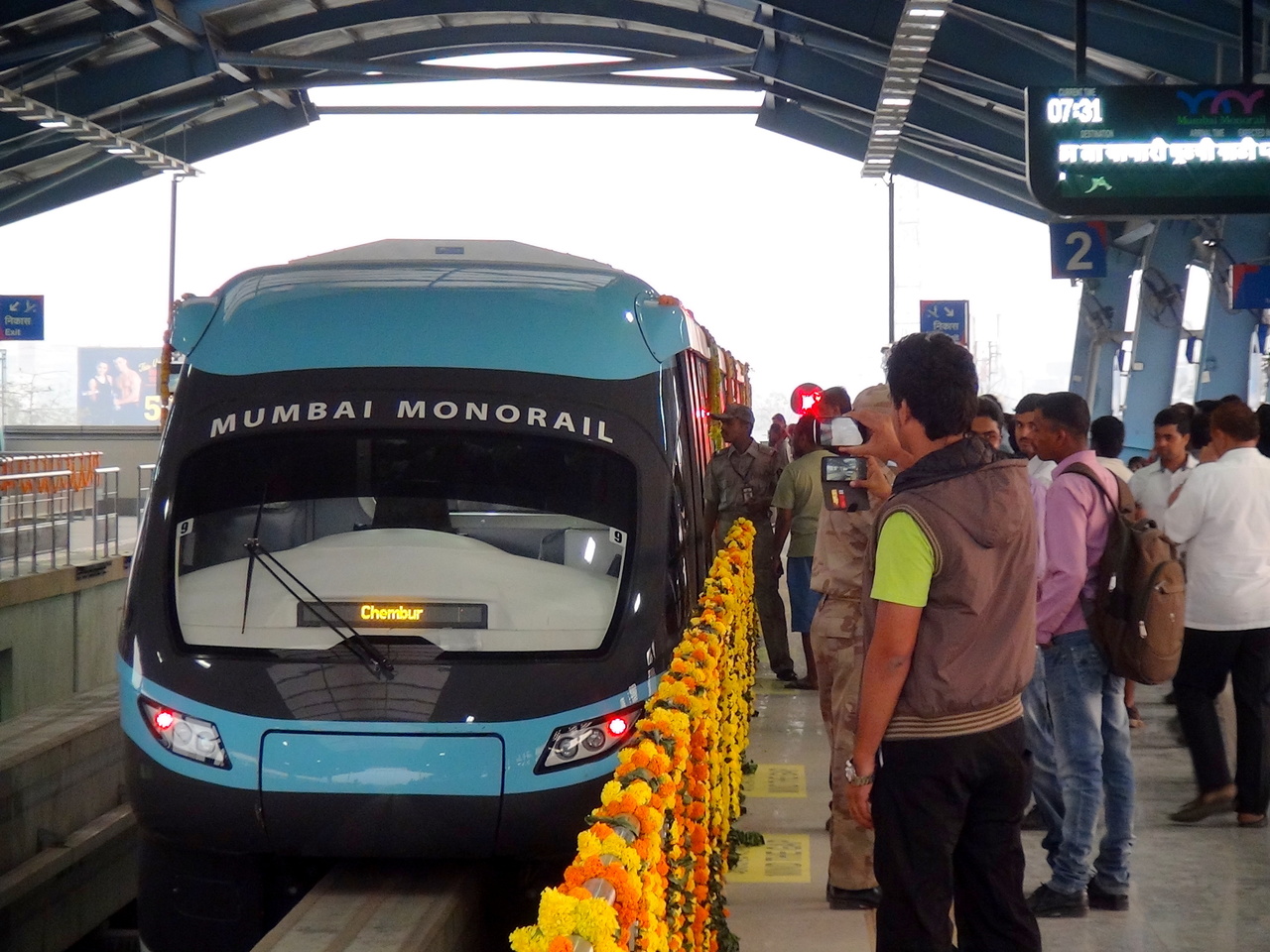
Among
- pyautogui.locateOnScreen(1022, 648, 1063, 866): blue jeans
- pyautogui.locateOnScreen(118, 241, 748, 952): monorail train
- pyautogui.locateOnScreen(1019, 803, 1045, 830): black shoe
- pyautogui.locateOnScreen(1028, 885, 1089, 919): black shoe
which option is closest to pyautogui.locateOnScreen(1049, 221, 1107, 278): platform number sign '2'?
pyautogui.locateOnScreen(1019, 803, 1045, 830): black shoe

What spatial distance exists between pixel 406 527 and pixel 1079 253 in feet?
47.8

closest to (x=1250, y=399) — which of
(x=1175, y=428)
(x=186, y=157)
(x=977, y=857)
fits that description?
(x=1175, y=428)

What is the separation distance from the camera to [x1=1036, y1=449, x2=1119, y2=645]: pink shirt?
5.90m

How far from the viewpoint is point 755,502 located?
11.6 meters

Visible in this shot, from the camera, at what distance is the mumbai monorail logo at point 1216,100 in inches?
391

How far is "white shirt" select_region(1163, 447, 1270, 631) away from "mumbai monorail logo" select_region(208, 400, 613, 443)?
3089 millimetres

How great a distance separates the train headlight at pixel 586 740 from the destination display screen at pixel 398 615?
52 cm

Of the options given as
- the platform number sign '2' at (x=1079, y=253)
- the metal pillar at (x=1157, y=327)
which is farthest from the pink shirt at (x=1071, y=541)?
the metal pillar at (x=1157, y=327)

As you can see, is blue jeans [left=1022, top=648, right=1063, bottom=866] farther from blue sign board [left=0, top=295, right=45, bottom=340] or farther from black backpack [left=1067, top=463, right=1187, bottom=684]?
blue sign board [left=0, top=295, right=45, bottom=340]

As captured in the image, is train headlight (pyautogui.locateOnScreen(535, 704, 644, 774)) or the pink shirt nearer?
train headlight (pyautogui.locateOnScreen(535, 704, 644, 774))

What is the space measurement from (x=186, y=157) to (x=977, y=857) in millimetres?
27239

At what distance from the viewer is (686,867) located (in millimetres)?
4422

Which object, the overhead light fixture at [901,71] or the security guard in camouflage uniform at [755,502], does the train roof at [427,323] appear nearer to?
the security guard in camouflage uniform at [755,502]

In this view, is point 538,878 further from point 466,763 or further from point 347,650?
point 347,650
